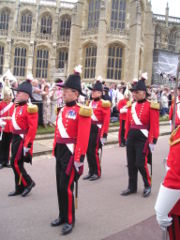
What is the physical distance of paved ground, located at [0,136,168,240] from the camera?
385 centimetres

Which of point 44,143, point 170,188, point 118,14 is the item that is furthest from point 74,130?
point 118,14

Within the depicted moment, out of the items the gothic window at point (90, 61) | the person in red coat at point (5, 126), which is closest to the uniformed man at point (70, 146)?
the person in red coat at point (5, 126)

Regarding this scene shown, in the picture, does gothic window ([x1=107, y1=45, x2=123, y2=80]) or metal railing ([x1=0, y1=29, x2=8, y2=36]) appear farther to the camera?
metal railing ([x1=0, y1=29, x2=8, y2=36])

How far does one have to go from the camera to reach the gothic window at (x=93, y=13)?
111 ft

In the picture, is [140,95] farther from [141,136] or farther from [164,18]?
[164,18]

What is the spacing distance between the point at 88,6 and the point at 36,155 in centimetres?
3025

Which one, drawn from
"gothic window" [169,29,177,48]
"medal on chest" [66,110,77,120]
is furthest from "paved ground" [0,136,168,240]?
"gothic window" [169,29,177,48]

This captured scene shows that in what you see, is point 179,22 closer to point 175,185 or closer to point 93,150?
point 93,150

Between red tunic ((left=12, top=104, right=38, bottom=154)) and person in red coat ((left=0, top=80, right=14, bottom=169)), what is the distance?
2.01 meters

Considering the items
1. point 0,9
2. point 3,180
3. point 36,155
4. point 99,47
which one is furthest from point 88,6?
point 3,180

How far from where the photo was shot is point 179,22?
43.6m

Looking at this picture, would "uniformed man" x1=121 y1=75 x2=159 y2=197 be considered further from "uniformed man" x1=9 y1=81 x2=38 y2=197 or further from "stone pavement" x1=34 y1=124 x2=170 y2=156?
"stone pavement" x1=34 y1=124 x2=170 y2=156

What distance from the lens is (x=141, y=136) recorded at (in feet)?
17.7

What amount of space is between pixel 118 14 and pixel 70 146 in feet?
106
